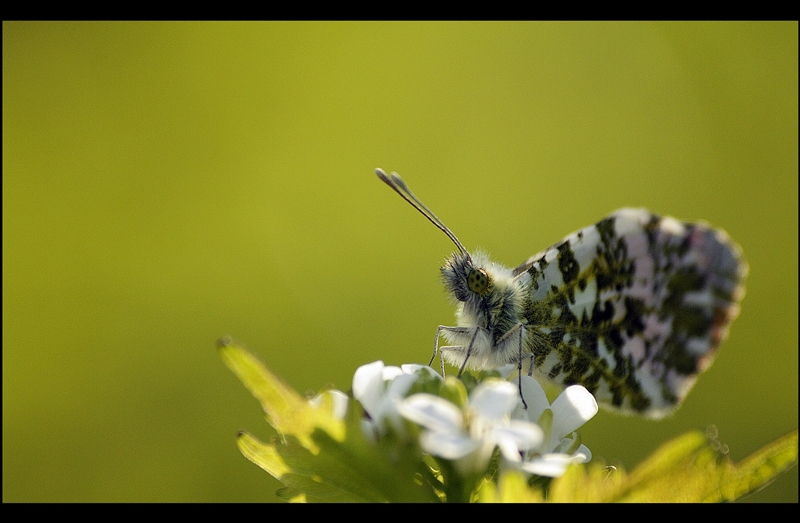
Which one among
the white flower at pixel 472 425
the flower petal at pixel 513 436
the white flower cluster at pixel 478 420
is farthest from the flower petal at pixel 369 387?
the flower petal at pixel 513 436

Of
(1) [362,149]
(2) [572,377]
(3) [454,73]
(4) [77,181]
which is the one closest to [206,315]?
(4) [77,181]

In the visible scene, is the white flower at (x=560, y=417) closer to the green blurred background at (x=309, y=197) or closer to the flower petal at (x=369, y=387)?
the flower petal at (x=369, y=387)

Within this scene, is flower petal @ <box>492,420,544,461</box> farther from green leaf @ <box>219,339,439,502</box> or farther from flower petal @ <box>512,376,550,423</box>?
flower petal @ <box>512,376,550,423</box>

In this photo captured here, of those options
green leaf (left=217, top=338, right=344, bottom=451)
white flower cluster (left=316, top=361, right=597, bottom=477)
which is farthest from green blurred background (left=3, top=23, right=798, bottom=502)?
green leaf (left=217, top=338, right=344, bottom=451)

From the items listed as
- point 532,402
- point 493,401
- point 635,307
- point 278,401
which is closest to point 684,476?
point 493,401

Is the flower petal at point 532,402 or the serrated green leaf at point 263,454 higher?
the flower petal at point 532,402

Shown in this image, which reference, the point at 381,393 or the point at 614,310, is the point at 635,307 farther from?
the point at 381,393

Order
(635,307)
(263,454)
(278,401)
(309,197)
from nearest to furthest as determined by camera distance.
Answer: (278,401), (263,454), (635,307), (309,197)
